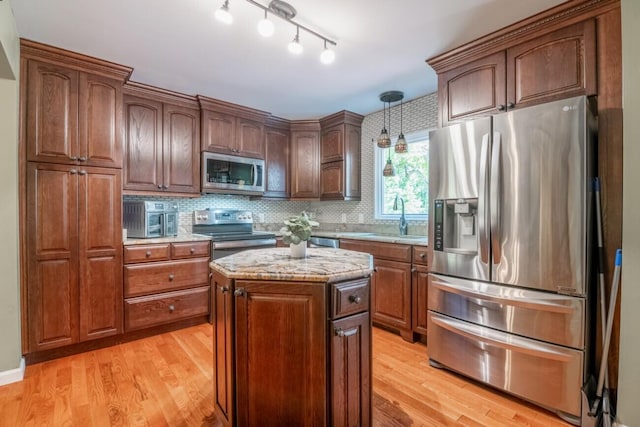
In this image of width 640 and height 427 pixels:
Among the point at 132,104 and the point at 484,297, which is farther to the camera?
the point at 132,104

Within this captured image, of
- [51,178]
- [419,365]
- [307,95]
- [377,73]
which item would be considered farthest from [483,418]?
[51,178]

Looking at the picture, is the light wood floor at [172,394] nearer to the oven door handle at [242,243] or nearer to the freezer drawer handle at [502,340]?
the freezer drawer handle at [502,340]

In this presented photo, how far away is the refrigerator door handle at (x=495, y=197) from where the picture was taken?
1.95 m

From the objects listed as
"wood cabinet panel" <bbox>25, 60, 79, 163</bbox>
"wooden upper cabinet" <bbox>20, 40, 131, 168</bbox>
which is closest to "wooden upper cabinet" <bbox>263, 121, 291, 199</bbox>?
"wooden upper cabinet" <bbox>20, 40, 131, 168</bbox>

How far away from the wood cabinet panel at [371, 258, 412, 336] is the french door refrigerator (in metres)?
0.49

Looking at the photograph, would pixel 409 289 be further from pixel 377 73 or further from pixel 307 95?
pixel 307 95

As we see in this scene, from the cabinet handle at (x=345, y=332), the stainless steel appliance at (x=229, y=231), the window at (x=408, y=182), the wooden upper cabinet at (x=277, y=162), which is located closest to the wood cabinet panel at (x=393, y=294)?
the window at (x=408, y=182)

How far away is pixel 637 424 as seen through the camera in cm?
150

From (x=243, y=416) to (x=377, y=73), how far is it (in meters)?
2.75

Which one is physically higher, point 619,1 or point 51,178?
point 619,1

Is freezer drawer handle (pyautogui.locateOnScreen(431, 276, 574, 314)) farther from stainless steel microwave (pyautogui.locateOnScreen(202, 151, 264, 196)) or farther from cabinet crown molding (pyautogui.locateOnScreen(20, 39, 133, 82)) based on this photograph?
cabinet crown molding (pyautogui.locateOnScreen(20, 39, 133, 82))

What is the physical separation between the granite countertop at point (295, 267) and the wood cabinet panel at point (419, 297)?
109 cm

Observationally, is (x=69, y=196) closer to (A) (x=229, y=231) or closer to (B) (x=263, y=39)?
(A) (x=229, y=231)

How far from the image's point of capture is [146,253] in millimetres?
2859
